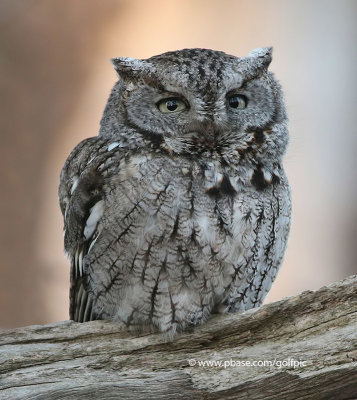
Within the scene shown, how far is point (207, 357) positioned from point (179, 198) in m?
0.58

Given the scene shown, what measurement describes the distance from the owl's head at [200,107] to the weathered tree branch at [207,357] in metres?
0.65

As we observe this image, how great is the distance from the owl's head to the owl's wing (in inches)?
5.0

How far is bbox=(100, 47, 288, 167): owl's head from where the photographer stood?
98.3 inches

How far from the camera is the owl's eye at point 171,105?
2.55 metres

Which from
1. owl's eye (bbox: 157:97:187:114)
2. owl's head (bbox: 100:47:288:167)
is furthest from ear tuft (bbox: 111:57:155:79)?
owl's eye (bbox: 157:97:187:114)

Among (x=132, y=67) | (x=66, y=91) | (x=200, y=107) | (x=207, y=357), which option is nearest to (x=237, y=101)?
(x=200, y=107)

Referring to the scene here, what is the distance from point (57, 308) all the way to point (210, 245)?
7.08 ft

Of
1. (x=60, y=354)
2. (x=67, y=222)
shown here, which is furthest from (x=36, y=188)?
(x=60, y=354)

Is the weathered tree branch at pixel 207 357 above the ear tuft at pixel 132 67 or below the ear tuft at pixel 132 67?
below

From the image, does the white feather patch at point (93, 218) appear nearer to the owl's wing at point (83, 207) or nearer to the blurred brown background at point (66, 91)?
the owl's wing at point (83, 207)

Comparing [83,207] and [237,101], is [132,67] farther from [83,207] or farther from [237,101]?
[83,207]

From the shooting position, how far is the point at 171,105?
2.57 metres

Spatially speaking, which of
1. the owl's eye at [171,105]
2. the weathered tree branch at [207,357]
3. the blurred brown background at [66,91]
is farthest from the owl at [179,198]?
the blurred brown background at [66,91]

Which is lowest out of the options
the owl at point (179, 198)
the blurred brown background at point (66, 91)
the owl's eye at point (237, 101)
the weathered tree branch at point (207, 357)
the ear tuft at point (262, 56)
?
the weathered tree branch at point (207, 357)
